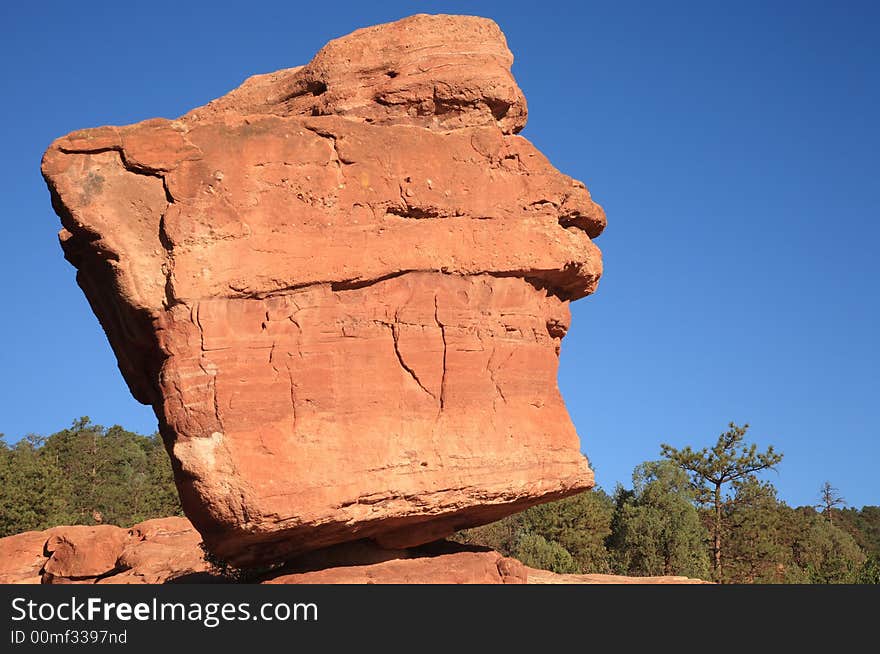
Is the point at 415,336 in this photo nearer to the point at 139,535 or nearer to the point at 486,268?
the point at 486,268

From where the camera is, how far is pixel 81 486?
4244 cm

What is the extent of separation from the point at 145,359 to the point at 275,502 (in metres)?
3.14

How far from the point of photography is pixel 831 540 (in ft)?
166

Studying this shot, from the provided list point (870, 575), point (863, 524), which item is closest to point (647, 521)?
point (870, 575)

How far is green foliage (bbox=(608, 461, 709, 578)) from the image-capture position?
32312 millimetres

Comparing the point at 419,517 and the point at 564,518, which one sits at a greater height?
the point at 564,518

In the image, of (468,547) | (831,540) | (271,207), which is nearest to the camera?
(271,207)

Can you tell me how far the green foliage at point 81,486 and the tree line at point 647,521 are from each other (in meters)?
0.05

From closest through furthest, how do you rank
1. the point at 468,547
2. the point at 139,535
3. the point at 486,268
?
the point at 486,268 < the point at 468,547 < the point at 139,535

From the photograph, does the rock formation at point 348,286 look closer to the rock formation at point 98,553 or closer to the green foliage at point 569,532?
the rock formation at point 98,553

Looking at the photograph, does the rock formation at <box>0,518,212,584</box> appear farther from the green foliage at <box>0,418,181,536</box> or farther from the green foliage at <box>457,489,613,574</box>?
the green foliage at <box>457,489,613,574</box>

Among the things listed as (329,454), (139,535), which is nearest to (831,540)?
(139,535)

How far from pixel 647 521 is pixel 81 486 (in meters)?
23.7

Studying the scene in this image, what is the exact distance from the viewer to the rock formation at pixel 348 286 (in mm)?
12078
